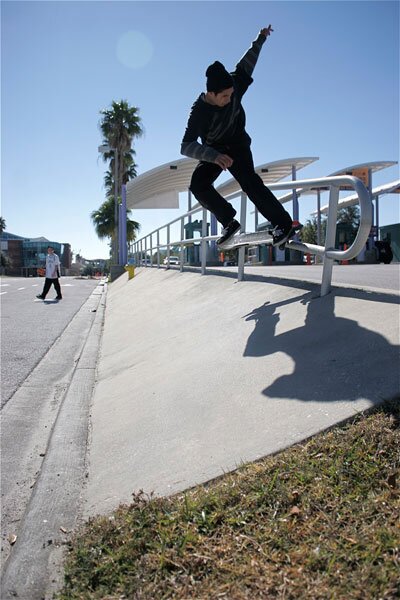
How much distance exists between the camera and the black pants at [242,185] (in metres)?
4.21

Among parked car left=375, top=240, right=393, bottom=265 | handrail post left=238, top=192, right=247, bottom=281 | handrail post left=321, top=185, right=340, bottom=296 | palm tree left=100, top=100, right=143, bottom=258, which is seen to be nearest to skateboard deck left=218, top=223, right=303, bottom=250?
handrail post left=321, top=185, right=340, bottom=296

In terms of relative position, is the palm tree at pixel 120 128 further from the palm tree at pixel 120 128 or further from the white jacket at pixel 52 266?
the white jacket at pixel 52 266

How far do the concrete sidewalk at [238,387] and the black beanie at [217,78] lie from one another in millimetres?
1743

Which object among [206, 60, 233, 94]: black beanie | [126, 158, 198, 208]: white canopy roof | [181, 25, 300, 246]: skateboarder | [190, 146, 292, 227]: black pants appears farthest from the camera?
[126, 158, 198, 208]: white canopy roof

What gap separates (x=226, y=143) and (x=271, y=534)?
3.18m

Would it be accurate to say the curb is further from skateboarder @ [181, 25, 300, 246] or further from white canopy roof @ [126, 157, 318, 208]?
white canopy roof @ [126, 157, 318, 208]

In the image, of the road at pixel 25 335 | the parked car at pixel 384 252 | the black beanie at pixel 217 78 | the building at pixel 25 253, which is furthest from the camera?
the building at pixel 25 253

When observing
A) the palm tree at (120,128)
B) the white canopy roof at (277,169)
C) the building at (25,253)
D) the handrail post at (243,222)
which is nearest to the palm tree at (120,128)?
the palm tree at (120,128)

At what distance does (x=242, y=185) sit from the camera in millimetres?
4395

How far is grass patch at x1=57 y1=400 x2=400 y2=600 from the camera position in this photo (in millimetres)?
1447

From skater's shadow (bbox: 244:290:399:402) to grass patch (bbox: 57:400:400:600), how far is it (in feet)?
1.22

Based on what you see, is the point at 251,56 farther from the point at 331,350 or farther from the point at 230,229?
the point at 331,350

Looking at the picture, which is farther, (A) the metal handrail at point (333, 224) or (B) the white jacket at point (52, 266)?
(B) the white jacket at point (52, 266)

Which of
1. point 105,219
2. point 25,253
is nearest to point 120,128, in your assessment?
point 105,219
